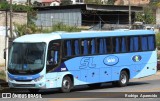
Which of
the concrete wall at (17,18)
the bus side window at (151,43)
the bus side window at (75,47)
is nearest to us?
the bus side window at (75,47)

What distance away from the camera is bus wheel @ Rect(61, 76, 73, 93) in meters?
22.7

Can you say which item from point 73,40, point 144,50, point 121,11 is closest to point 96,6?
point 121,11

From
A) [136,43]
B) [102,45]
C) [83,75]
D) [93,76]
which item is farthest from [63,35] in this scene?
[136,43]

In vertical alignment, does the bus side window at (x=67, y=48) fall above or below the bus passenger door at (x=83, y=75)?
above

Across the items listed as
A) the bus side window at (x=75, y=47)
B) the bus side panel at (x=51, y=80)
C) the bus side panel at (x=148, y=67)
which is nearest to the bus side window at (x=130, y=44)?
the bus side panel at (x=148, y=67)

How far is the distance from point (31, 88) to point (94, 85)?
5.60 m

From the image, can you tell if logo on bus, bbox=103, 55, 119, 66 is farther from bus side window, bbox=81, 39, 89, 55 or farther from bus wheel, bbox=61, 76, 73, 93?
bus wheel, bbox=61, 76, 73, 93

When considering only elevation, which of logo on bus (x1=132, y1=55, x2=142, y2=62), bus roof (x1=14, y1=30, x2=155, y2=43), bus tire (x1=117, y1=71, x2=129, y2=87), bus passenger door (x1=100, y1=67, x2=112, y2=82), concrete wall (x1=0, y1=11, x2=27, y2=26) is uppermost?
concrete wall (x1=0, y1=11, x2=27, y2=26)

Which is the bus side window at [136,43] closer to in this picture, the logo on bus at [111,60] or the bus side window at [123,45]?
the bus side window at [123,45]

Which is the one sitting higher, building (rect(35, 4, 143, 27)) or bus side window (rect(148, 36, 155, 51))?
building (rect(35, 4, 143, 27))

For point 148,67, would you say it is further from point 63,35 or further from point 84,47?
point 63,35

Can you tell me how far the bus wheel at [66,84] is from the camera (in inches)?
895

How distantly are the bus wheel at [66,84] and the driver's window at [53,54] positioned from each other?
3.23ft

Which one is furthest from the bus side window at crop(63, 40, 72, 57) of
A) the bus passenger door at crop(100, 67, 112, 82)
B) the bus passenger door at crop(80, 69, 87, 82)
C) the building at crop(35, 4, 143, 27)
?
the building at crop(35, 4, 143, 27)
